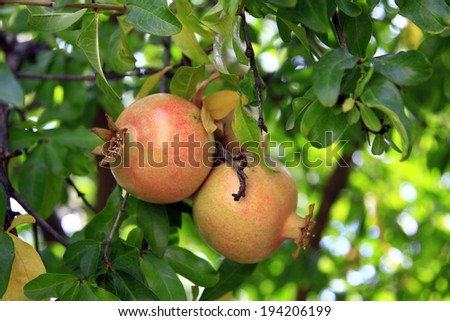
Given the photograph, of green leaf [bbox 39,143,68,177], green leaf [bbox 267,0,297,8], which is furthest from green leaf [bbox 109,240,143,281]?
green leaf [bbox 267,0,297,8]

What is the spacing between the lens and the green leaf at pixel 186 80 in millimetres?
1534

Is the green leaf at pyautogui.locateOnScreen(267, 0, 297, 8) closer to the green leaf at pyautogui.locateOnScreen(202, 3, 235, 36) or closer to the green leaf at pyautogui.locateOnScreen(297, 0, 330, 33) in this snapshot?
the green leaf at pyautogui.locateOnScreen(297, 0, 330, 33)

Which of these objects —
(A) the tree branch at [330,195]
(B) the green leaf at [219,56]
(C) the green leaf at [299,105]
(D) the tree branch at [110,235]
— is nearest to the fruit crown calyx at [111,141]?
(D) the tree branch at [110,235]

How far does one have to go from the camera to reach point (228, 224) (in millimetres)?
1504

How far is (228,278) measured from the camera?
1828 mm

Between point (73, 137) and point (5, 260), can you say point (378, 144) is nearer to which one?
point (5, 260)

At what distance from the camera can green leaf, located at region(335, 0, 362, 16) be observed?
4.09 ft

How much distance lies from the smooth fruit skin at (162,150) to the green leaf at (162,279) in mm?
159

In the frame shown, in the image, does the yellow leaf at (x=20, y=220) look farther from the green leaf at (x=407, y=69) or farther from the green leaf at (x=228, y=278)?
the green leaf at (x=407, y=69)

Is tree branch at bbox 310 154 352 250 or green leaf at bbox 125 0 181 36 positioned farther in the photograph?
tree branch at bbox 310 154 352 250

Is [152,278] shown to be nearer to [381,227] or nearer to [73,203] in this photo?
[381,227]

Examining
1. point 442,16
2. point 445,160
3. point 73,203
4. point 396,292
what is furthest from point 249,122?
point 73,203

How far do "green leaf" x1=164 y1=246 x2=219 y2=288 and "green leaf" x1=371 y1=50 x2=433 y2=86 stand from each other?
2.30ft
